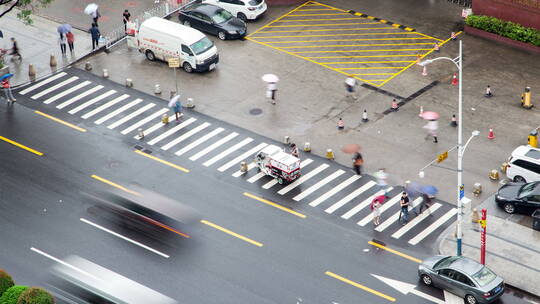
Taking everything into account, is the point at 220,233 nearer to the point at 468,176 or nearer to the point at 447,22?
the point at 468,176

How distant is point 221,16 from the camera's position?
63375mm

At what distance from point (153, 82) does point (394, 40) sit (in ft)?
54.2

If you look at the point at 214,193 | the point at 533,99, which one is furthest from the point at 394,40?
the point at 214,193

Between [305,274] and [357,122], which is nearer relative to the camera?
[305,274]

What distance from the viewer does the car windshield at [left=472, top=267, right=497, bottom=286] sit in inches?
1571

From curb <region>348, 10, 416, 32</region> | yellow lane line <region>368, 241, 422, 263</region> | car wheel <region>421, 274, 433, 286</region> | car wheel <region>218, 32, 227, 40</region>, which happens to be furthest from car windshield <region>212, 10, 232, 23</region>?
car wheel <region>421, 274, 433, 286</region>

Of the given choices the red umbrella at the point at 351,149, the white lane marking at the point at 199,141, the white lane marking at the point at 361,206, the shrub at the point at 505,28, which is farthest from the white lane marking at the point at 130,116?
the shrub at the point at 505,28

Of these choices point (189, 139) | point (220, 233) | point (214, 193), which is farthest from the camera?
point (189, 139)

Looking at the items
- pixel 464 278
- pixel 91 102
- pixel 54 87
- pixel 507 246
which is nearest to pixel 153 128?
pixel 91 102

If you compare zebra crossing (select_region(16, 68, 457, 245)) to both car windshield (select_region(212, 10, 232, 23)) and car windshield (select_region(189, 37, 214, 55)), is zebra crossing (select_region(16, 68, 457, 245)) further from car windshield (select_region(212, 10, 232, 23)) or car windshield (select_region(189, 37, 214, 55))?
car windshield (select_region(212, 10, 232, 23))

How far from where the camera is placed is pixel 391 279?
1650 inches

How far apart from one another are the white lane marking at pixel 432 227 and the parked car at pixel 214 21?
73.7 feet

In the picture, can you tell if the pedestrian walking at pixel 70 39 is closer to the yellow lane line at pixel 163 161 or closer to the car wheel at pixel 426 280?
the yellow lane line at pixel 163 161

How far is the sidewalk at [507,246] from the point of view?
4200 centimetres
